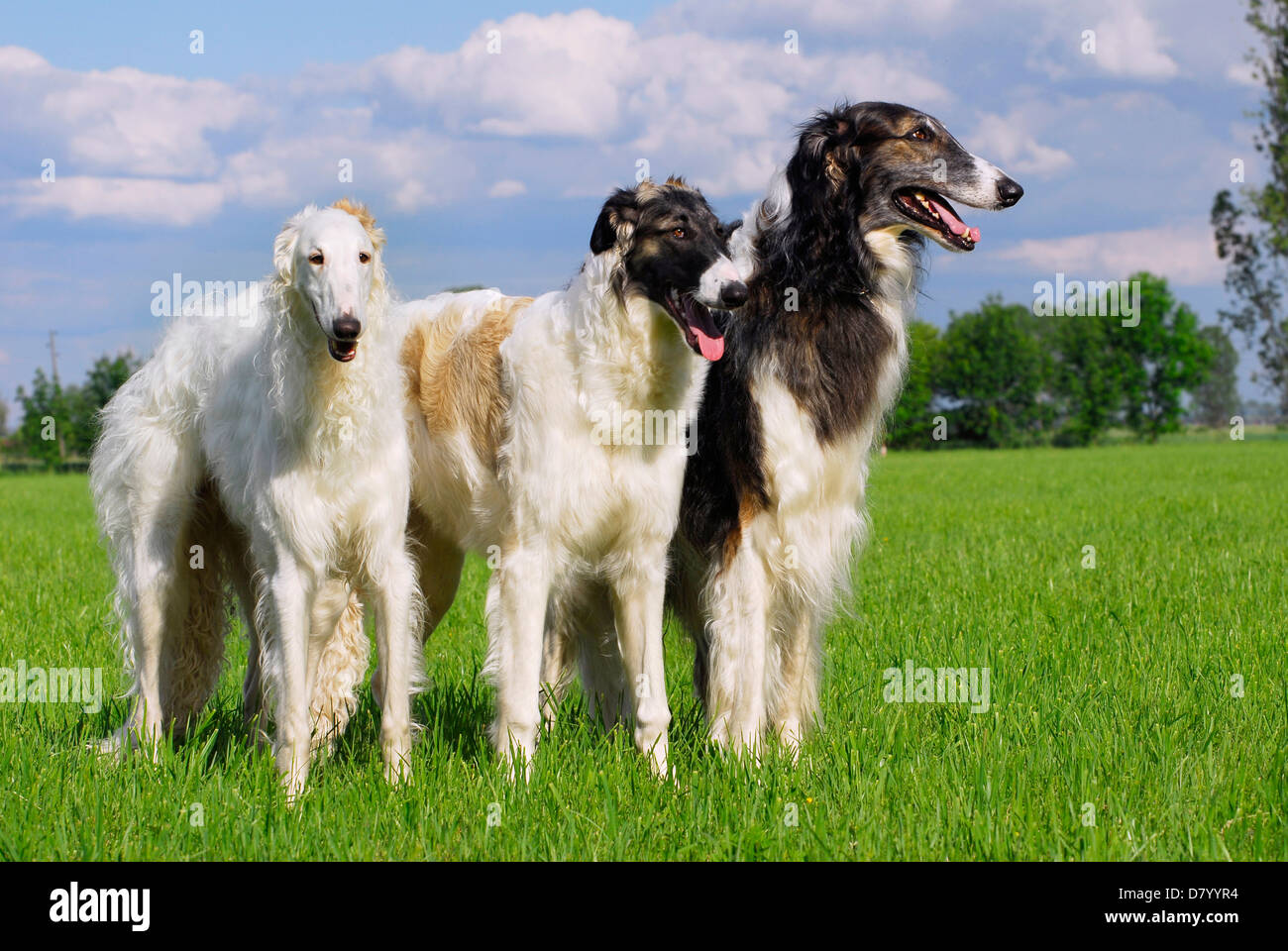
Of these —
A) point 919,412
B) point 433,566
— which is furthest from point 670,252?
point 919,412

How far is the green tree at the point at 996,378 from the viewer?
8131cm

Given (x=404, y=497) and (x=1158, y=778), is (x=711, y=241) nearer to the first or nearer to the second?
(x=404, y=497)

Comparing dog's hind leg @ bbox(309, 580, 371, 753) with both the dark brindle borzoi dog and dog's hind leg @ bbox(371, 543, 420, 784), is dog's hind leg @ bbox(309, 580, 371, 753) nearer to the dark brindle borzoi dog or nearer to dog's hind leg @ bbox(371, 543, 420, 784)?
dog's hind leg @ bbox(371, 543, 420, 784)

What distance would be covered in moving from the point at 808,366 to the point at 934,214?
923 mm

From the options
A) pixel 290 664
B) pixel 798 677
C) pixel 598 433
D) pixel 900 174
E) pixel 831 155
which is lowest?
pixel 798 677

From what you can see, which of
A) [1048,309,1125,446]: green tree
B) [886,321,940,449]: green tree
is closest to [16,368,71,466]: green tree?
[886,321,940,449]: green tree

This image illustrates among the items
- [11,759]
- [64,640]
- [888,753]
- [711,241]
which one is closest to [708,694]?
[888,753]

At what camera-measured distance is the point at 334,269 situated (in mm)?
4375

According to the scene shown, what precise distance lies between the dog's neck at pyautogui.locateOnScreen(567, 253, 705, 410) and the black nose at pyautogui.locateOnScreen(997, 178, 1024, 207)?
5.37ft

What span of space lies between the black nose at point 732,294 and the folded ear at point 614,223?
571 millimetres

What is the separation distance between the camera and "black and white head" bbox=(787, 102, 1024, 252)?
5156mm

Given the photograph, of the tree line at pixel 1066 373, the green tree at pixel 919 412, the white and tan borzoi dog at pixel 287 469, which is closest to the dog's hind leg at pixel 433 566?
the white and tan borzoi dog at pixel 287 469

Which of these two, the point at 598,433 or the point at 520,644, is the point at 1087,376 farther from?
the point at 520,644
